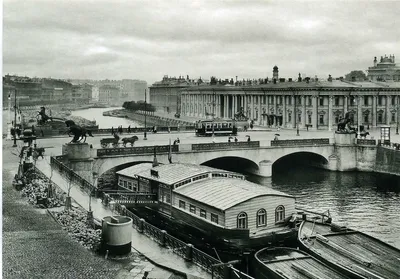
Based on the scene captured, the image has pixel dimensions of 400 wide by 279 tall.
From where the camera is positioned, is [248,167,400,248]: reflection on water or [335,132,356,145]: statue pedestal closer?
[248,167,400,248]: reflection on water

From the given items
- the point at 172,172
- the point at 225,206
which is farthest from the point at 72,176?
the point at 225,206

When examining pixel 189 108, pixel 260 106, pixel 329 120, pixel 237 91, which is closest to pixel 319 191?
pixel 329 120

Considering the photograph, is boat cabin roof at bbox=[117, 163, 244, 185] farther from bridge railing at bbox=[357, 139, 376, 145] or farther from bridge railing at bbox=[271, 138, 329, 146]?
bridge railing at bbox=[357, 139, 376, 145]

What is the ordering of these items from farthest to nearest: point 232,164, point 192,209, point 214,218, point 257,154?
point 232,164 < point 257,154 < point 192,209 < point 214,218

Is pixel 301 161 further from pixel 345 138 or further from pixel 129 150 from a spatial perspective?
pixel 129 150

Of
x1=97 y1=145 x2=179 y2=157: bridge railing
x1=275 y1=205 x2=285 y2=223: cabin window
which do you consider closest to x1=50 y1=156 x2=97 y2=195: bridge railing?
x1=97 y1=145 x2=179 y2=157: bridge railing

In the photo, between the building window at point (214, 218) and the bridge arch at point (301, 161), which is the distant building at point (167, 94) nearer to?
the bridge arch at point (301, 161)
